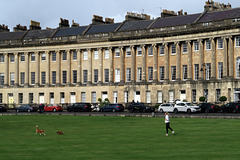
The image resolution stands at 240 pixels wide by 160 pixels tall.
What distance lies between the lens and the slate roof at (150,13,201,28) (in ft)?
288

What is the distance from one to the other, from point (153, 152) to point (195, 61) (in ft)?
197

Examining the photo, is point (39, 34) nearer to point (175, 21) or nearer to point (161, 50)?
point (161, 50)

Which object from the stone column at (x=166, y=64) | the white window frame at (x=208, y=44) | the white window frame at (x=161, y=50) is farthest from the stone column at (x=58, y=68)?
the white window frame at (x=208, y=44)

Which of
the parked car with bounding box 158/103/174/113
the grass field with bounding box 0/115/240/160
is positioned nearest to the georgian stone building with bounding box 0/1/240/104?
the parked car with bounding box 158/103/174/113

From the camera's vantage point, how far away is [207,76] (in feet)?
275

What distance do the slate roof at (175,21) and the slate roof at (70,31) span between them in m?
16.5

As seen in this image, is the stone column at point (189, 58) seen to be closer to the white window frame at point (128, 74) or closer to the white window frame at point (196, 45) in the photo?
the white window frame at point (196, 45)

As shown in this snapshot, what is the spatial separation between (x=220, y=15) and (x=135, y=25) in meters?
18.0

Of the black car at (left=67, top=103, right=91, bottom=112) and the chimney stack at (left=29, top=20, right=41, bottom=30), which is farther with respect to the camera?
the chimney stack at (left=29, top=20, right=41, bottom=30)

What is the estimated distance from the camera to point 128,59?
95.4 m

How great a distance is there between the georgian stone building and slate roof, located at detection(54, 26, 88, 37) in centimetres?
24

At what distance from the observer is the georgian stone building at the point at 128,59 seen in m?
82.0

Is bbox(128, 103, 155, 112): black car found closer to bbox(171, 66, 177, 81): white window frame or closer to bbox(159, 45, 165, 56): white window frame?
bbox(171, 66, 177, 81): white window frame

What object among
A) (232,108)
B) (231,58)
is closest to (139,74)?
(231,58)
